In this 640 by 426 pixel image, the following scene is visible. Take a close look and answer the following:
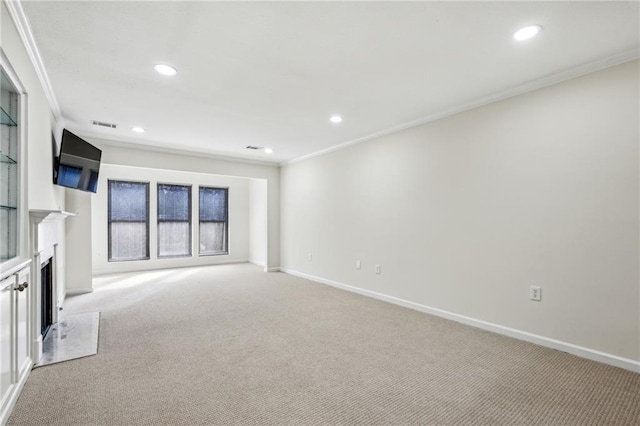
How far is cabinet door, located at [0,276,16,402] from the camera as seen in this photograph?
1772 millimetres

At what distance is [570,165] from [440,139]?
4.26ft

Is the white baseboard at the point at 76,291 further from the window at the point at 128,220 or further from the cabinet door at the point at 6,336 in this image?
the cabinet door at the point at 6,336

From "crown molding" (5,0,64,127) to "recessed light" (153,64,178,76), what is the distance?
76cm

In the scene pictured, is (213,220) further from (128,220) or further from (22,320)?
(22,320)

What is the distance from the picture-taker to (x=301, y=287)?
5086 millimetres

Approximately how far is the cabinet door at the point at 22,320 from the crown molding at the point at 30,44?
156cm

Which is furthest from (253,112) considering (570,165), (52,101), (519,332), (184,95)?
(519,332)

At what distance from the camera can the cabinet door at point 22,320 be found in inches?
80.3

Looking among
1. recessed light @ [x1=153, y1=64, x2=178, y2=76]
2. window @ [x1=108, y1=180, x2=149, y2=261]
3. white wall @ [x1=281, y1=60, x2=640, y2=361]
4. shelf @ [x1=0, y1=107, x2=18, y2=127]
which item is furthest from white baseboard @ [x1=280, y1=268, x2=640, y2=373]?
window @ [x1=108, y1=180, x2=149, y2=261]

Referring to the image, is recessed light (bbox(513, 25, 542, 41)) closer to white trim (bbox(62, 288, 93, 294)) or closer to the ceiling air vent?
the ceiling air vent

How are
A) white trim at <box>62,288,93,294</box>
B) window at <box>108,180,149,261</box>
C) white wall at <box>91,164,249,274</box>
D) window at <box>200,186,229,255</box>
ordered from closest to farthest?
1. white trim at <box>62,288,93,294</box>
2. white wall at <box>91,164,249,274</box>
3. window at <box>108,180,149,261</box>
4. window at <box>200,186,229,255</box>

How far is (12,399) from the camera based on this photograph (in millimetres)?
1874

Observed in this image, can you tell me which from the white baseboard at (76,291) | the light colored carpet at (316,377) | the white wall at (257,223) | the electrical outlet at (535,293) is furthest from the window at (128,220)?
the electrical outlet at (535,293)

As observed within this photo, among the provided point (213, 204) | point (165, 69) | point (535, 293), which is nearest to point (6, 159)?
point (165, 69)
